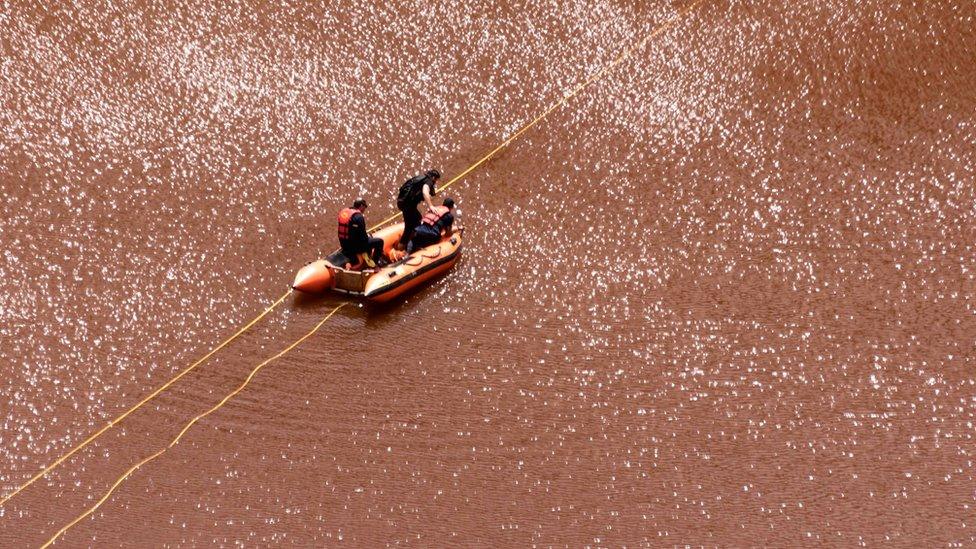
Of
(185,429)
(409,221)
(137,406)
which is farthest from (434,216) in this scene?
(137,406)

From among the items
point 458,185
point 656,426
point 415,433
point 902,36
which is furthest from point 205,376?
point 902,36

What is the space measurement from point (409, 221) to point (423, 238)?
18cm

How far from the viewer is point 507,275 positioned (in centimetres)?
649

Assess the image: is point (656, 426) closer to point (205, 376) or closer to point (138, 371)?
point (205, 376)

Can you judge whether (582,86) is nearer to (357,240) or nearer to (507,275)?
(507,275)

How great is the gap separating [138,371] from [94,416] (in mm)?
361

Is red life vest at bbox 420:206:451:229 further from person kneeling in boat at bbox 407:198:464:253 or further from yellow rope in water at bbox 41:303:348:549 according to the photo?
yellow rope in water at bbox 41:303:348:549

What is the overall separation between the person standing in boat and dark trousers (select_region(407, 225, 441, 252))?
9 centimetres

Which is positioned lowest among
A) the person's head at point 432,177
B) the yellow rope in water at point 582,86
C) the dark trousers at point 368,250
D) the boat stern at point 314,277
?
the boat stern at point 314,277

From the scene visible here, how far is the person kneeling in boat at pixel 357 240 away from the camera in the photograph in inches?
236

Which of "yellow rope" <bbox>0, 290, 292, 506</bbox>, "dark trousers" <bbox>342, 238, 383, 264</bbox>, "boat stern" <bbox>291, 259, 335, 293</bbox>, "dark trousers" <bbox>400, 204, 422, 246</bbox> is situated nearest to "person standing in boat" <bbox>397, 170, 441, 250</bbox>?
"dark trousers" <bbox>400, 204, 422, 246</bbox>

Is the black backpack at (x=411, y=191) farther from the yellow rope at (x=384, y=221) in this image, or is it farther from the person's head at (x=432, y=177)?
the yellow rope at (x=384, y=221)

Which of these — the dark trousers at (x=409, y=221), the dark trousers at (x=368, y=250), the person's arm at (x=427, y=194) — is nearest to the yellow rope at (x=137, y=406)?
the dark trousers at (x=368, y=250)

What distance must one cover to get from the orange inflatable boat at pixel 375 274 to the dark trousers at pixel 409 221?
207 millimetres
